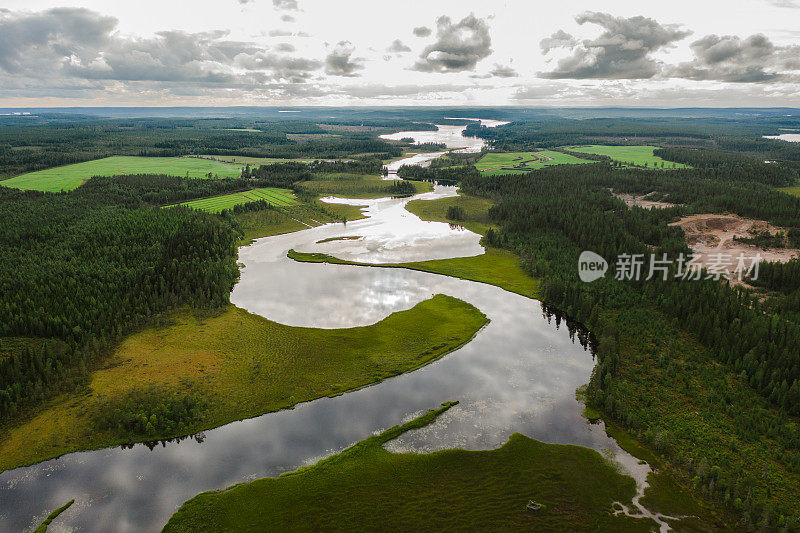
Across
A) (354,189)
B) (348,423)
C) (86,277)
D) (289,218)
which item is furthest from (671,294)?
(354,189)

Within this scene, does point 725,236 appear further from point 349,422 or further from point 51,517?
point 51,517

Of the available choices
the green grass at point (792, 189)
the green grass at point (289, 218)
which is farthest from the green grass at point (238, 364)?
the green grass at point (792, 189)

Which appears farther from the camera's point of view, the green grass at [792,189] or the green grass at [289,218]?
the green grass at [792,189]

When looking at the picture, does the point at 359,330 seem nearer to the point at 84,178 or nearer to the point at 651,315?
the point at 651,315

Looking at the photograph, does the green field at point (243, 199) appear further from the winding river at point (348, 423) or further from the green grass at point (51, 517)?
the green grass at point (51, 517)

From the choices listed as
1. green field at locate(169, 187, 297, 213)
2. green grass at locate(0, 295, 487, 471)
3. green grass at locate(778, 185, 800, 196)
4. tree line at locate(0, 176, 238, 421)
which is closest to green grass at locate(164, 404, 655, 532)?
green grass at locate(0, 295, 487, 471)

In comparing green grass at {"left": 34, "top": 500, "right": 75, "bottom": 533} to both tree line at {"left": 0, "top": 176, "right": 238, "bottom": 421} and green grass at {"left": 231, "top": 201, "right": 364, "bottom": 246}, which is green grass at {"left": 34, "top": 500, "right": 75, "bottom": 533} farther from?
green grass at {"left": 231, "top": 201, "right": 364, "bottom": 246}

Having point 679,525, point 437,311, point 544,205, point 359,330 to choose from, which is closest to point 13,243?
point 359,330
